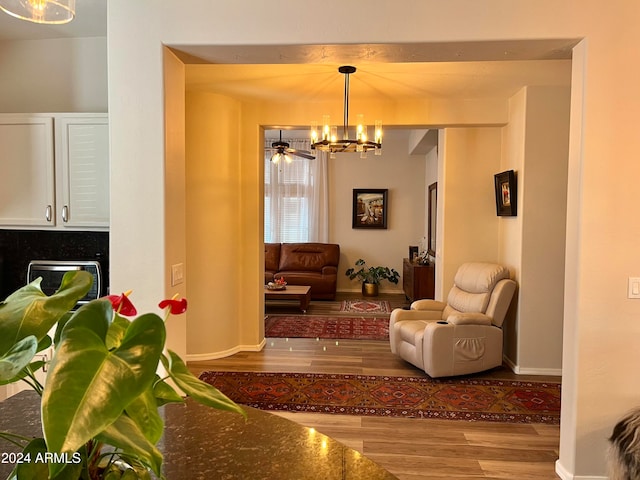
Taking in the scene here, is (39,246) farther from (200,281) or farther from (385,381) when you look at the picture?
(385,381)

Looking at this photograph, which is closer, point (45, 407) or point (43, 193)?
point (45, 407)

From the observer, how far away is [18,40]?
3.31m

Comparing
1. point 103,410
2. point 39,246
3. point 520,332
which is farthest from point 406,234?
point 103,410

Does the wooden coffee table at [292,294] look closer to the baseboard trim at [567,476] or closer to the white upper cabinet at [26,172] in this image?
the white upper cabinet at [26,172]

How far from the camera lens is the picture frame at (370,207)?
838 centimetres

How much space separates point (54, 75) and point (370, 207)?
597cm

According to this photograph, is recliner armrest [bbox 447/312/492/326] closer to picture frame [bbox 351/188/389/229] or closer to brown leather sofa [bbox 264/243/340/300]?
brown leather sofa [bbox 264/243/340/300]

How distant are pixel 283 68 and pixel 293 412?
2697mm

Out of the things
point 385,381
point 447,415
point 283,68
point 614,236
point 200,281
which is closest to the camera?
point 614,236

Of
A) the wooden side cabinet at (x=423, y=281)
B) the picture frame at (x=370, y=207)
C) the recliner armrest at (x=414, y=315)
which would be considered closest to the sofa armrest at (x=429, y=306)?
the recliner armrest at (x=414, y=315)

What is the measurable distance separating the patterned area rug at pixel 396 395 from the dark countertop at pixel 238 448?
7.03ft

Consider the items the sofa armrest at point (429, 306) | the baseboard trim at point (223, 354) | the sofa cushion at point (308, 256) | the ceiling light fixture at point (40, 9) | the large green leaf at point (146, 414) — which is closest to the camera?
the large green leaf at point (146, 414)

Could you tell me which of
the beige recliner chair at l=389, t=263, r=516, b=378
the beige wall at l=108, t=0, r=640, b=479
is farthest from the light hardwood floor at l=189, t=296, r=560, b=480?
the beige recliner chair at l=389, t=263, r=516, b=378

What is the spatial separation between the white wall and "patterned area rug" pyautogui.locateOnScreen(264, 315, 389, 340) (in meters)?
3.26
